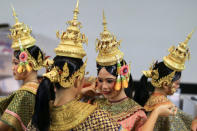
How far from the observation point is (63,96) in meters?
1.93

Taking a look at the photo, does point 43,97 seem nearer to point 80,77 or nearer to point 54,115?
point 54,115

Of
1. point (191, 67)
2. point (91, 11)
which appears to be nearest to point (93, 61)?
point (91, 11)

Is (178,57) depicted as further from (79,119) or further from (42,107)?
(42,107)

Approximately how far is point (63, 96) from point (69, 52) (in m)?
0.33

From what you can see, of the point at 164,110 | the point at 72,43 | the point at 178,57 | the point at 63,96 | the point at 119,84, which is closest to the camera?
the point at 63,96

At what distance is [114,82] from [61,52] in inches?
27.8

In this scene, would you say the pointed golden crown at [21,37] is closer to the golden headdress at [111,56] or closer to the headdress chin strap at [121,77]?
the golden headdress at [111,56]

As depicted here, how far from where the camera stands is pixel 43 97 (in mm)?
1765

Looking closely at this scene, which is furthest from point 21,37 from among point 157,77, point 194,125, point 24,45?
point 194,125

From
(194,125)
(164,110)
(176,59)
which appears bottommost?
(194,125)

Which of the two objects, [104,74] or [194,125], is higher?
[104,74]

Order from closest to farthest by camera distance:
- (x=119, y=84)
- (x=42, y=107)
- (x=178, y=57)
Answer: (x=42, y=107) → (x=119, y=84) → (x=178, y=57)

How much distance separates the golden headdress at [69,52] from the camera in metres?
1.87

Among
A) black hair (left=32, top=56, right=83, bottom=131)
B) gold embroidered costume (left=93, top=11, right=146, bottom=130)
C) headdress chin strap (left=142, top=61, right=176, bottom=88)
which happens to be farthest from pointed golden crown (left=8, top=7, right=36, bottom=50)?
headdress chin strap (left=142, top=61, right=176, bottom=88)
